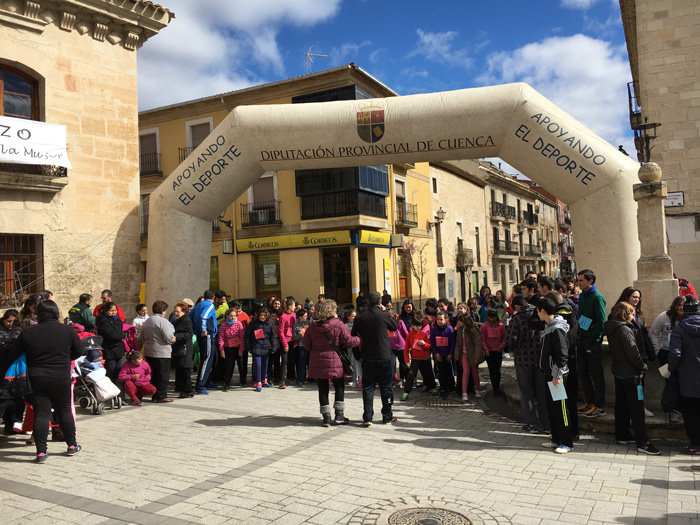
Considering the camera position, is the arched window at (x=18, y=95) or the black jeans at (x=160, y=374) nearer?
the black jeans at (x=160, y=374)

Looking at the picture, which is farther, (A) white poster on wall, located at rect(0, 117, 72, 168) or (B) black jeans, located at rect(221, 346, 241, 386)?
(B) black jeans, located at rect(221, 346, 241, 386)

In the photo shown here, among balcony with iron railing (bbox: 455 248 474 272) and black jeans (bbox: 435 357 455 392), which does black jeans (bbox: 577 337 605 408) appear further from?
balcony with iron railing (bbox: 455 248 474 272)

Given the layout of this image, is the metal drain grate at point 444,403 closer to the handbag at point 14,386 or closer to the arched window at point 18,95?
the handbag at point 14,386

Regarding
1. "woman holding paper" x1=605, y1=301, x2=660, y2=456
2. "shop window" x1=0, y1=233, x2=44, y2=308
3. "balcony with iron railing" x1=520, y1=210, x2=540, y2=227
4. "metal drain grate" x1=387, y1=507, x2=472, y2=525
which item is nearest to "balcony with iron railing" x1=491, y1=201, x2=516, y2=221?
"balcony with iron railing" x1=520, y1=210, x2=540, y2=227

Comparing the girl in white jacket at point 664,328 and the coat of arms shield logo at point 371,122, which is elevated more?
the coat of arms shield logo at point 371,122

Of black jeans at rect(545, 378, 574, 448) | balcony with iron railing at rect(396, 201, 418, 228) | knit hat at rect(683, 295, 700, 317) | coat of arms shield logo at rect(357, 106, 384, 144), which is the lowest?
black jeans at rect(545, 378, 574, 448)

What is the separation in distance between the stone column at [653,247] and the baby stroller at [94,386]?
24.4ft

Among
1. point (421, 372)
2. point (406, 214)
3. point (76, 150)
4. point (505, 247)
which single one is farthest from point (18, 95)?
point (505, 247)

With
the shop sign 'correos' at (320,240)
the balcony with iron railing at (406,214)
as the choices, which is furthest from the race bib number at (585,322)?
the balcony with iron railing at (406,214)

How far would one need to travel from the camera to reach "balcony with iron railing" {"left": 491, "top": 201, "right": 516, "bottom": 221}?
3869cm

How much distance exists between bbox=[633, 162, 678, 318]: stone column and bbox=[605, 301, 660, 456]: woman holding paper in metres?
1.60

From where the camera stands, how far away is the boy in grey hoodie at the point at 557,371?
555 cm

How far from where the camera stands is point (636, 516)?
12.7ft

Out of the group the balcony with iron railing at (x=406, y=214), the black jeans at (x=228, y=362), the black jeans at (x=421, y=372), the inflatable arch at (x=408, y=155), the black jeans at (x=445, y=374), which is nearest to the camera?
the inflatable arch at (x=408, y=155)
